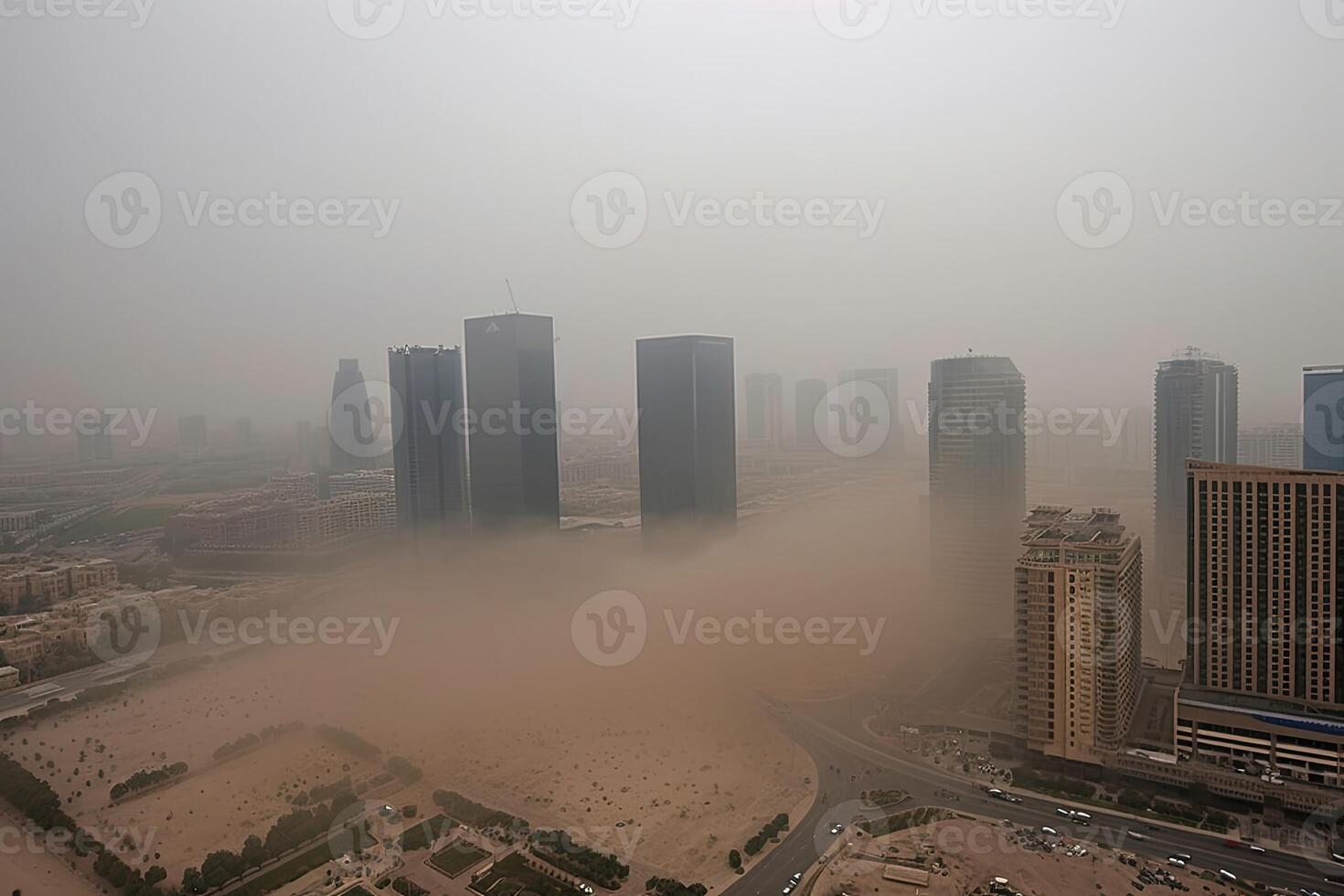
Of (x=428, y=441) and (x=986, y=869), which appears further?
(x=428, y=441)

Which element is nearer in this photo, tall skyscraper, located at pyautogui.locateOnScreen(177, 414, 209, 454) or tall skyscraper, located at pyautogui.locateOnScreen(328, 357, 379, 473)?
tall skyscraper, located at pyautogui.locateOnScreen(177, 414, 209, 454)

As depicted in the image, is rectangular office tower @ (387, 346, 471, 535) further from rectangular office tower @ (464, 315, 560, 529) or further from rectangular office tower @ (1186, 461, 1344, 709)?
rectangular office tower @ (1186, 461, 1344, 709)

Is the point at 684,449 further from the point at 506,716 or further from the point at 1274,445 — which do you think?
the point at 1274,445

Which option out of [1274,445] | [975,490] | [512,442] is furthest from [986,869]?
[512,442]

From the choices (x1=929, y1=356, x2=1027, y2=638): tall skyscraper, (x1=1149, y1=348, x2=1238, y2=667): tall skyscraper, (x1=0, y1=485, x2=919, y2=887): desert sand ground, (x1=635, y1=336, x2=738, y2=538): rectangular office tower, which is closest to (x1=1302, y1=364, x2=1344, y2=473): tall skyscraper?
(x1=1149, y1=348, x2=1238, y2=667): tall skyscraper

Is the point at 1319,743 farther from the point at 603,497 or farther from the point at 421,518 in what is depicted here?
the point at 421,518

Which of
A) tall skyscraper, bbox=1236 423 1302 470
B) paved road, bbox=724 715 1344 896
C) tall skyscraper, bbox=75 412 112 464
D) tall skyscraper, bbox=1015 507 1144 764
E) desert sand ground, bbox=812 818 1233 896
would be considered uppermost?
tall skyscraper, bbox=75 412 112 464

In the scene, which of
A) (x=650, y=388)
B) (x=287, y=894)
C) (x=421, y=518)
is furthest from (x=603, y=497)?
(x=287, y=894)
